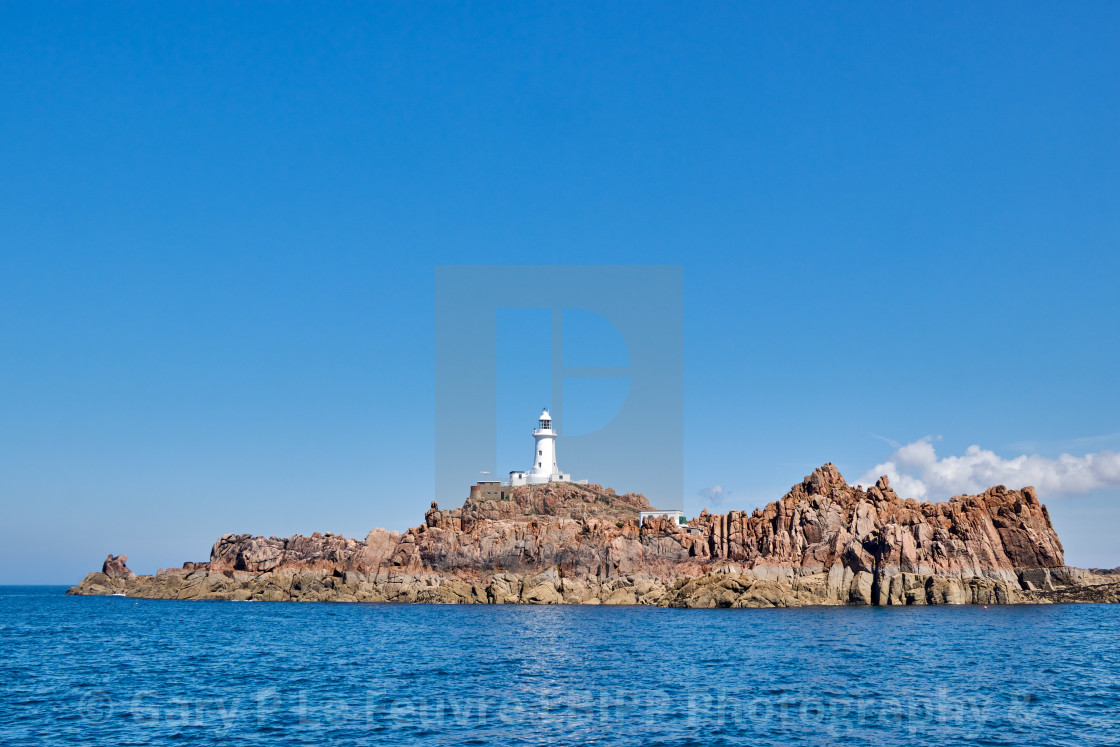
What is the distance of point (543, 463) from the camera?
164 metres

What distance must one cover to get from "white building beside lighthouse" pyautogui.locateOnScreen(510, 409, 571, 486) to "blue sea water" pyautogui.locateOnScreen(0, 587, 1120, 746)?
289ft

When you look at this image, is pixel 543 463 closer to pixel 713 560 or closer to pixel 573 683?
pixel 713 560

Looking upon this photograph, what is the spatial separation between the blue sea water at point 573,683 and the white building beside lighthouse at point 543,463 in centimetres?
8802

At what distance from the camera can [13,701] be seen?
35.6m

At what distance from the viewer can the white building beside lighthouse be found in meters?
162

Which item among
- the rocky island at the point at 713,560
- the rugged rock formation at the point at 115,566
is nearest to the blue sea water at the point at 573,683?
the rocky island at the point at 713,560

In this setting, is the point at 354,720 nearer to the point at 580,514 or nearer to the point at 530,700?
the point at 530,700

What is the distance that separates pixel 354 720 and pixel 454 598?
7657 cm

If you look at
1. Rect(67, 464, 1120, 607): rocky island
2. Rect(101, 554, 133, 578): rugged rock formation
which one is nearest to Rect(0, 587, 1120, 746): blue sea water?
Rect(67, 464, 1120, 607): rocky island

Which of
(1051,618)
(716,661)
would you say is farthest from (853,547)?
(716,661)

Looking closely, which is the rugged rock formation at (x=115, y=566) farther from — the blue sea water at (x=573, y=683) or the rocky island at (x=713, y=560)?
the blue sea water at (x=573, y=683)

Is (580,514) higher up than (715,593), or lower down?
higher up

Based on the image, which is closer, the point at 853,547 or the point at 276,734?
the point at 276,734

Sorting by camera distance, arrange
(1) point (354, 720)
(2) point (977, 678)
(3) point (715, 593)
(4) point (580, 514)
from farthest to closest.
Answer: (4) point (580, 514) → (3) point (715, 593) → (2) point (977, 678) → (1) point (354, 720)
